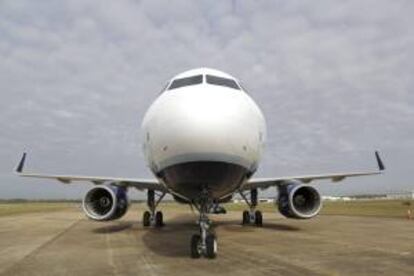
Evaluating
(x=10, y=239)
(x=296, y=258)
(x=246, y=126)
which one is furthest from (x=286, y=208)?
(x=10, y=239)

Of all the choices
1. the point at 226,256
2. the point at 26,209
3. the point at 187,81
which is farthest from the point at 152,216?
the point at 26,209

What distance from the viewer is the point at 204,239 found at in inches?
440

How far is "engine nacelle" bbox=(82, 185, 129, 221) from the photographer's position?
18.5 m

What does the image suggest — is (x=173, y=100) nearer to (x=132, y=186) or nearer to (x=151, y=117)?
(x=151, y=117)

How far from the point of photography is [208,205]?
37.4ft

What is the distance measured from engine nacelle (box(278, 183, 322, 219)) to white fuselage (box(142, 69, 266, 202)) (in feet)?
24.4

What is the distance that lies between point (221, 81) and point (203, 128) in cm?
216

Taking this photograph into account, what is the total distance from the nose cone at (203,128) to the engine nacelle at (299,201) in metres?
7.77

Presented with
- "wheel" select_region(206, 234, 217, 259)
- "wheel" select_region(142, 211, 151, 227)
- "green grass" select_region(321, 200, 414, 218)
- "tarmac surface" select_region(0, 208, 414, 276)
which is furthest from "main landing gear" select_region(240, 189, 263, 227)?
"green grass" select_region(321, 200, 414, 218)

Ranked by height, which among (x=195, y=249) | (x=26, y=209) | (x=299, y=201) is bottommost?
(x=195, y=249)

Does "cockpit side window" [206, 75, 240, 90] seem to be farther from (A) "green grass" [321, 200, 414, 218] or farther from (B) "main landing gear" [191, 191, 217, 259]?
(A) "green grass" [321, 200, 414, 218]

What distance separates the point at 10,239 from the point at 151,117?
10681 mm

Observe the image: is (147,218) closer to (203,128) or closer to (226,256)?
(226,256)

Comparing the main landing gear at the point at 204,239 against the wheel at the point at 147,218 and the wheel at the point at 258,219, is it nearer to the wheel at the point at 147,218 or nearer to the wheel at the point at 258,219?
the wheel at the point at 147,218
